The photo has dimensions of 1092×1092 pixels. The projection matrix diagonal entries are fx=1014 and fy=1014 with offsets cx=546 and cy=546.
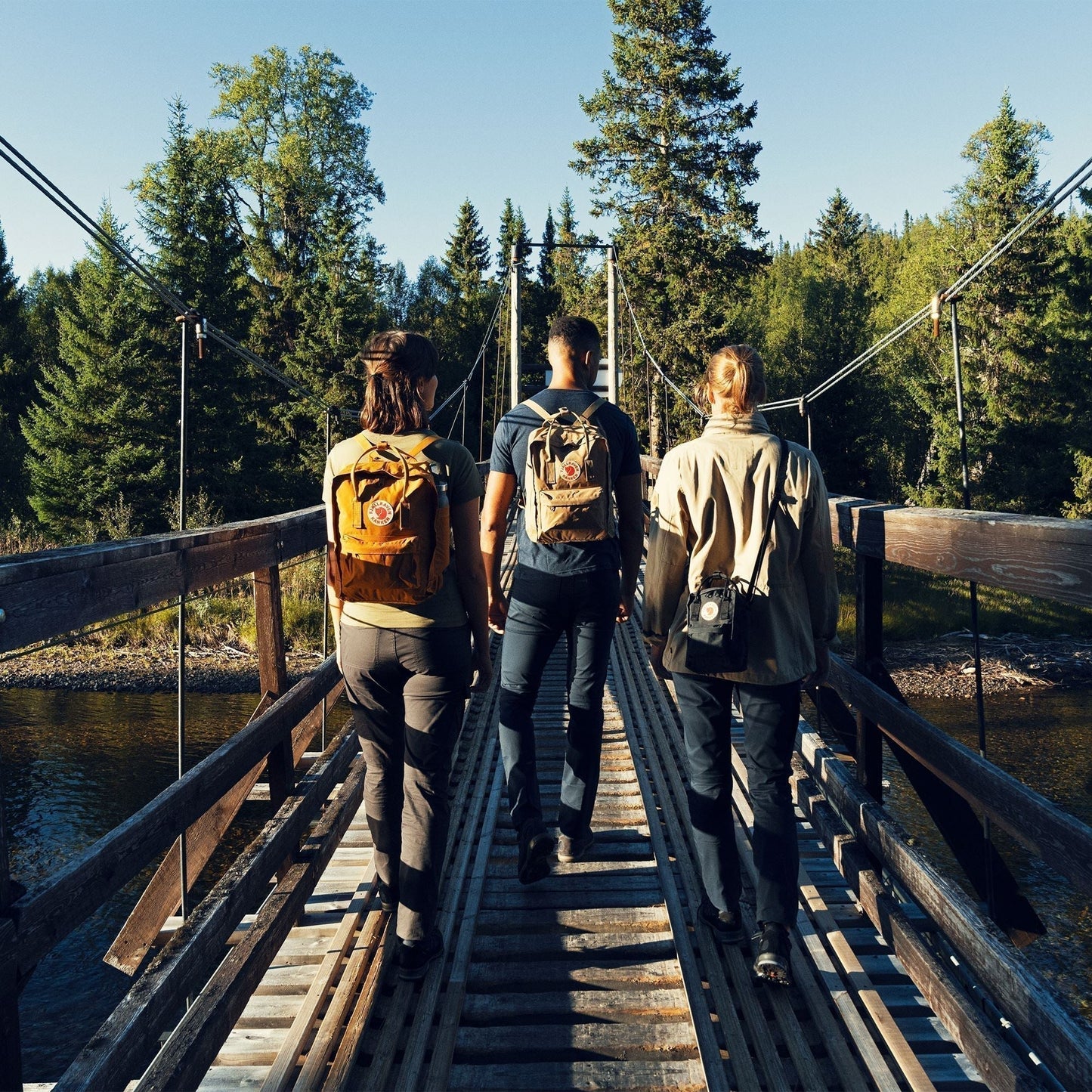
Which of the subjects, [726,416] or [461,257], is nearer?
[726,416]

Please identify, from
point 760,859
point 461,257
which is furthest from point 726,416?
point 461,257

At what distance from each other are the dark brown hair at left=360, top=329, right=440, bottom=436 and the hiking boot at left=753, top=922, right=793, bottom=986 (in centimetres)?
132

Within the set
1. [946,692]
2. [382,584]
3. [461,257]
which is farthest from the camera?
[461,257]

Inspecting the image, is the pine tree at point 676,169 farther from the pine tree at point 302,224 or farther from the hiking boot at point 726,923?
the hiking boot at point 726,923

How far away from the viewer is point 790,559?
7.15 feet

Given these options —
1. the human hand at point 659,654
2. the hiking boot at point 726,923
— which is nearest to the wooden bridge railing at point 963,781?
the hiking boot at point 726,923

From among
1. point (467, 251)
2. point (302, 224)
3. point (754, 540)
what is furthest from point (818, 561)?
point (467, 251)

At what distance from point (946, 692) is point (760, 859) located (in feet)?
43.3

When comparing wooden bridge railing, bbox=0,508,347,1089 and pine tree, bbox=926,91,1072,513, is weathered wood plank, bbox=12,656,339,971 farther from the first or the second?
pine tree, bbox=926,91,1072,513

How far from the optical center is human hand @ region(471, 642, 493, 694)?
7.64 feet

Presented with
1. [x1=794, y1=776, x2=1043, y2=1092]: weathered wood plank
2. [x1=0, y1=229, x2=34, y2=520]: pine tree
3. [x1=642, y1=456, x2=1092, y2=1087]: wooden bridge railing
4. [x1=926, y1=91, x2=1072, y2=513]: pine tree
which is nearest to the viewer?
[x1=642, y1=456, x2=1092, y2=1087]: wooden bridge railing

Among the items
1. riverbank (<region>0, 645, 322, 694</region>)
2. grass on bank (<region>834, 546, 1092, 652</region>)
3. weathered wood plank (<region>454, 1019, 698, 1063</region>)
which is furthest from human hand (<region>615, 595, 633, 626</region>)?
grass on bank (<region>834, 546, 1092, 652</region>)

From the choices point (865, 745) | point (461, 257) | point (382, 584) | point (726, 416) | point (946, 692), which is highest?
point (461, 257)

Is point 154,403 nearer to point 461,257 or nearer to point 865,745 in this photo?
point 865,745
